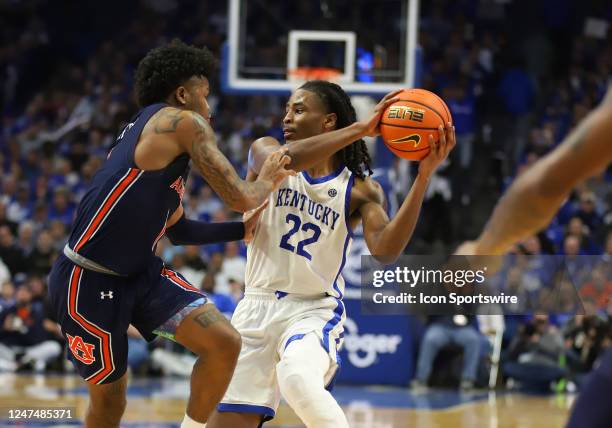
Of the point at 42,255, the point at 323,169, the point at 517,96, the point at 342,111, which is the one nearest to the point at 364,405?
the point at 323,169

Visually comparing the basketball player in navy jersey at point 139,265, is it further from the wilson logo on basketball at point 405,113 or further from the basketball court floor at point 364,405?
the basketball court floor at point 364,405

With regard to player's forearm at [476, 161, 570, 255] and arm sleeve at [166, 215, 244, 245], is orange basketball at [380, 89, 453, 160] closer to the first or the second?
arm sleeve at [166, 215, 244, 245]

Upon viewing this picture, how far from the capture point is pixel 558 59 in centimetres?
1731

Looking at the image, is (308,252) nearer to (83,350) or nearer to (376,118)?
(376,118)

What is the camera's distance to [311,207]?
198 inches

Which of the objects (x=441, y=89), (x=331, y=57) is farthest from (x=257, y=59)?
(x=441, y=89)

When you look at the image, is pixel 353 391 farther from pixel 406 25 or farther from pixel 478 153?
pixel 478 153

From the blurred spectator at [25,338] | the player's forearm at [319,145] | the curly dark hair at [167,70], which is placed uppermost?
→ the curly dark hair at [167,70]

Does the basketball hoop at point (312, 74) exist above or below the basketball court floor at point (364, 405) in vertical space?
above

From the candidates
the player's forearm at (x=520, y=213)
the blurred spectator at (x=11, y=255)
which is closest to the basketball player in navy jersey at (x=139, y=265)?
the player's forearm at (x=520, y=213)

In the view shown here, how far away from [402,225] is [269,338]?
88cm

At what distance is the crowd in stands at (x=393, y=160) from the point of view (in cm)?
1095

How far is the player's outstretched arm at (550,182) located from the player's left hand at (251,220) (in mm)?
2743

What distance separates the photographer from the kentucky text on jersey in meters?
5.01
